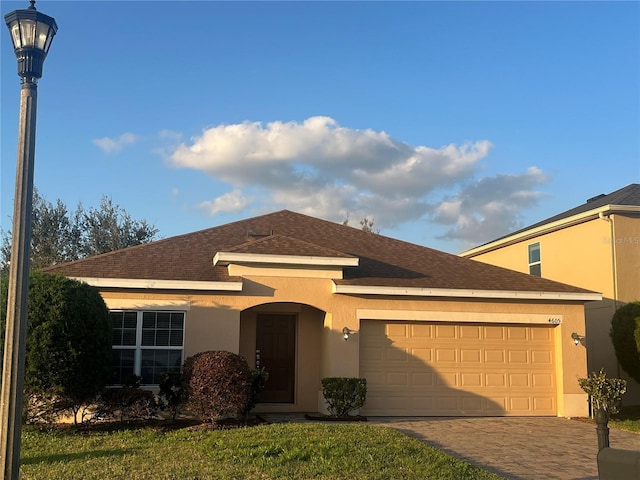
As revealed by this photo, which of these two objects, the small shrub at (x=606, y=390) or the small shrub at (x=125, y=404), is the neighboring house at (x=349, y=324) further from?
the small shrub at (x=606, y=390)

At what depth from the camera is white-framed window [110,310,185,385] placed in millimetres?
14211

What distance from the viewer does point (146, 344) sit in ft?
47.1

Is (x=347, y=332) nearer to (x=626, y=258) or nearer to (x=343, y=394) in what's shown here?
(x=343, y=394)

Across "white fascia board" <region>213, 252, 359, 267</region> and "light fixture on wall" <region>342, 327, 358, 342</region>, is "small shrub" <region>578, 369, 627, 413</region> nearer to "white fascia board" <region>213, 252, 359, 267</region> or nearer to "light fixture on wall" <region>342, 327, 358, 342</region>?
"light fixture on wall" <region>342, 327, 358, 342</region>

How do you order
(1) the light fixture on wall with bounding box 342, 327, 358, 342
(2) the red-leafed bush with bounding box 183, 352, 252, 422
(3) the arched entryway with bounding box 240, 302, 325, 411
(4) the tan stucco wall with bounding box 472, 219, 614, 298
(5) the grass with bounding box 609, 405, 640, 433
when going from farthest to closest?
(4) the tan stucco wall with bounding box 472, 219, 614, 298
(3) the arched entryway with bounding box 240, 302, 325, 411
(1) the light fixture on wall with bounding box 342, 327, 358, 342
(5) the grass with bounding box 609, 405, 640, 433
(2) the red-leafed bush with bounding box 183, 352, 252, 422

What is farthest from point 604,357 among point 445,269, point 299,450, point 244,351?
point 299,450

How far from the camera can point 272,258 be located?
1509 cm

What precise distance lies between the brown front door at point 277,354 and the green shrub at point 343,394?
5.99ft

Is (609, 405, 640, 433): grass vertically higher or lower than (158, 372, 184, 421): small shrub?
lower

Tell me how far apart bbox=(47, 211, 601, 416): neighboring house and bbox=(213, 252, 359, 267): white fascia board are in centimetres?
2

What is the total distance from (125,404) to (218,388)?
211cm

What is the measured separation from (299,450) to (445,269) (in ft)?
28.7

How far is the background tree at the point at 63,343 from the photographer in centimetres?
1166

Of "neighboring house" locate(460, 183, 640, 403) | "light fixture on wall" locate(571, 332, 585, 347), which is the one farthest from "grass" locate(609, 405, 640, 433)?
"light fixture on wall" locate(571, 332, 585, 347)
